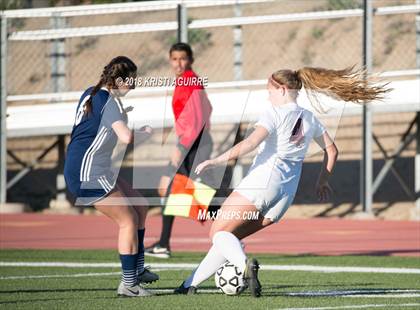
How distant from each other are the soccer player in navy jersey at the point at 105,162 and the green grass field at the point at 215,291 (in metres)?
0.37

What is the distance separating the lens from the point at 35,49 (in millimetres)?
28609

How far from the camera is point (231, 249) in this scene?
8758 millimetres

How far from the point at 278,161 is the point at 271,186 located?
210mm

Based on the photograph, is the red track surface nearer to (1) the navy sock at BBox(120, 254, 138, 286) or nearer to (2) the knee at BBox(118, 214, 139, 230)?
(1) the navy sock at BBox(120, 254, 138, 286)

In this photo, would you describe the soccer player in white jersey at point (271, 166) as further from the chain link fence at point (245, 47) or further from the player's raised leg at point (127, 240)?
the chain link fence at point (245, 47)

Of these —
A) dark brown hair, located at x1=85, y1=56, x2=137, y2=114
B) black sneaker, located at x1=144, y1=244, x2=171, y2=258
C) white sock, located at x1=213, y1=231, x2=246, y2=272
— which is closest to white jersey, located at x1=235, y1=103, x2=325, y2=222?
white sock, located at x1=213, y1=231, x2=246, y2=272

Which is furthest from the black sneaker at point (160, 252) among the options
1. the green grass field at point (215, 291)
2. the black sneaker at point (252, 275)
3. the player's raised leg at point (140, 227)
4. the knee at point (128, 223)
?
the black sneaker at point (252, 275)

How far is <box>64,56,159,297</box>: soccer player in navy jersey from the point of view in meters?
9.03

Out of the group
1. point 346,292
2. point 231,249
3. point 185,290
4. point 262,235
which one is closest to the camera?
point 231,249

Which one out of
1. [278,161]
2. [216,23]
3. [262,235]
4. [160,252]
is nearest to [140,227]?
[278,161]

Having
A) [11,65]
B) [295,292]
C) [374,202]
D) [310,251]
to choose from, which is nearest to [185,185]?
[310,251]

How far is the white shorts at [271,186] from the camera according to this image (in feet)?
28.7

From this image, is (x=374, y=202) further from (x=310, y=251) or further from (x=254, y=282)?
(x=254, y=282)

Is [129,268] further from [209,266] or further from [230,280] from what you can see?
[230,280]
